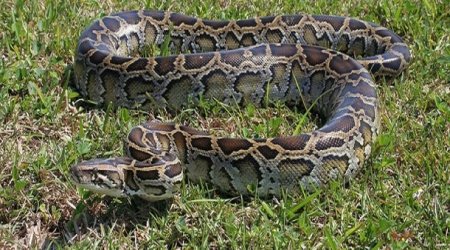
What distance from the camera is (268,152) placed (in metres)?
6.99

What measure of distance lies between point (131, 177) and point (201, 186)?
792mm

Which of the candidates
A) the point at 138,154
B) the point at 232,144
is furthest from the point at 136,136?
the point at 232,144

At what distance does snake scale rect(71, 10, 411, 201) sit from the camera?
6.98 meters

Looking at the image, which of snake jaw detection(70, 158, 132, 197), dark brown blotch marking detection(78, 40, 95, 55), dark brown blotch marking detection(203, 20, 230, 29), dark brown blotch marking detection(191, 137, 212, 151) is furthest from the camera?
dark brown blotch marking detection(203, 20, 230, 29)

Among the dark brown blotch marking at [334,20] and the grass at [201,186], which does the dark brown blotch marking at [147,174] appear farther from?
the dark brown blotch marking at [334,20]

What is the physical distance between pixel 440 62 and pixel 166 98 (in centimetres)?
340

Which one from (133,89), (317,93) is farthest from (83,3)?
(317,93)

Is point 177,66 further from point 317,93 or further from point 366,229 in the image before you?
point 366,229

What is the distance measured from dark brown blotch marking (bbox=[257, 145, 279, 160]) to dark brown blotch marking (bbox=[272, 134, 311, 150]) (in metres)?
0.10

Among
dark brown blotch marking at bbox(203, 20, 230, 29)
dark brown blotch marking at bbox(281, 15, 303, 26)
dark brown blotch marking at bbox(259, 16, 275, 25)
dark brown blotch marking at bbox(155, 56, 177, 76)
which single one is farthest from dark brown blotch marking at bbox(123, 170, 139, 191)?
dark brown blotch marking at bbox(281, 15, 303, 26)

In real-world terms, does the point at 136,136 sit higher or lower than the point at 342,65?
lower

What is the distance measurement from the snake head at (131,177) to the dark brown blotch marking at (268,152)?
0.80 m

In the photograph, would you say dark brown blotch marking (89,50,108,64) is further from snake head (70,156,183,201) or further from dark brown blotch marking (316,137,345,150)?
dark brown blotch marking (316,137,345,150)

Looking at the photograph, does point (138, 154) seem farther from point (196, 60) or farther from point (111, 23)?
point (111, 23)
